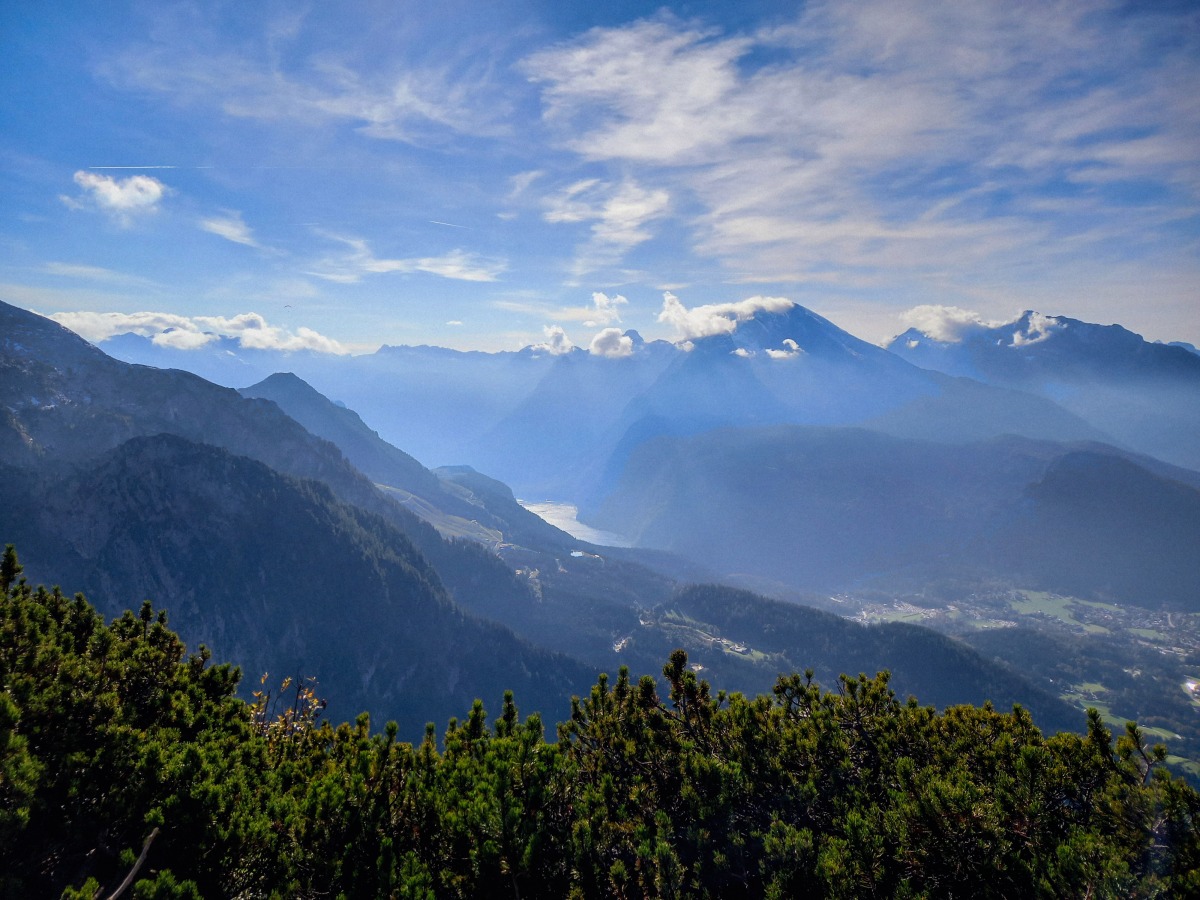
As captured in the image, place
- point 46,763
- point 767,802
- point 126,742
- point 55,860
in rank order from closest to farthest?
point 55,860 < point 46,763 < point 126,742 < point 767,802

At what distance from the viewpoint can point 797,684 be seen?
20391 mm

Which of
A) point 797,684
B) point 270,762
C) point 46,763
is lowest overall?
point 270,762

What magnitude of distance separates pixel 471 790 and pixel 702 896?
5390 mm

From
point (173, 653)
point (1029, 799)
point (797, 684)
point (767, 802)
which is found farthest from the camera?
point (797, 684)

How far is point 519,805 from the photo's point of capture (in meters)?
12.0

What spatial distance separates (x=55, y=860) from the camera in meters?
9.83

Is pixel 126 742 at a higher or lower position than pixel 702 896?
higher

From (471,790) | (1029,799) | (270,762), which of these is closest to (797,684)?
(1029,799)

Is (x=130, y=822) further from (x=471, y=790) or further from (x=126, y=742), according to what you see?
(x=471, y=790)

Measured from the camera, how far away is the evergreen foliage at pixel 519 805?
33.4 ft

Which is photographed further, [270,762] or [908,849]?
[270,762]

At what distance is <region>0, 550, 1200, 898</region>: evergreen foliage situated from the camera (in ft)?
33.4

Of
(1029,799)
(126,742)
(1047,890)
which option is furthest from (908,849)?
(126,742)

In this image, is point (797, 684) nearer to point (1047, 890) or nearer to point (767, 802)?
point (767, 802)
